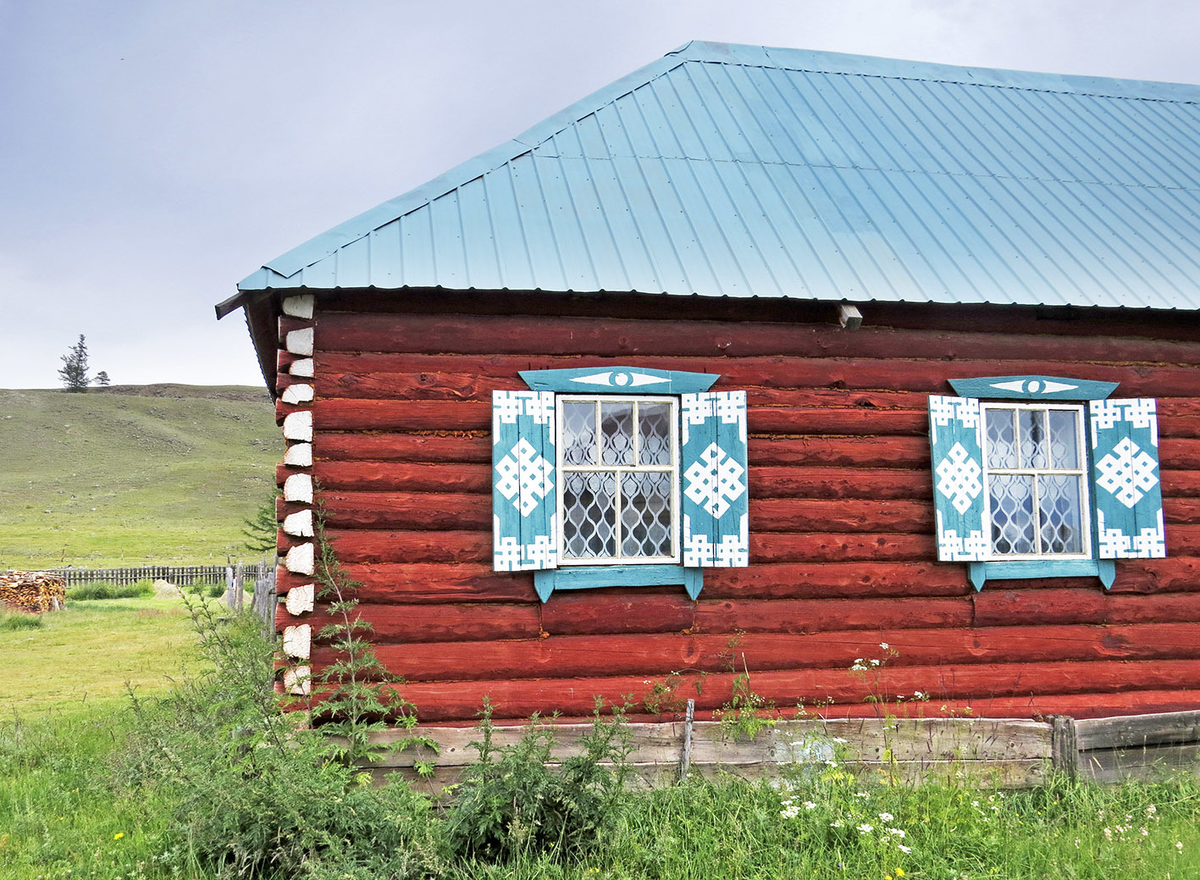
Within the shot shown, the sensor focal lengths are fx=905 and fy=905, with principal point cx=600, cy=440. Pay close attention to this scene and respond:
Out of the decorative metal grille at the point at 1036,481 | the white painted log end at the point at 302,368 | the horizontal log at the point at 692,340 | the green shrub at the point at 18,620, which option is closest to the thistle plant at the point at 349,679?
the white painted log end at the point at 302,368

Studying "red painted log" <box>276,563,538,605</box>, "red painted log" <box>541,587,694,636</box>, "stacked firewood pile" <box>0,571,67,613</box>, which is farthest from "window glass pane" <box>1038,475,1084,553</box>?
"stacked firewood pile" <box>0,571,67,613</box>

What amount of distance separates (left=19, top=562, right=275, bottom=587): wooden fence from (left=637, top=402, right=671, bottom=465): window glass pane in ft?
79.1

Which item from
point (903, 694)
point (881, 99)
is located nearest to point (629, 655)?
point (903, 694)

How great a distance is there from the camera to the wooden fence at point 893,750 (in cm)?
597

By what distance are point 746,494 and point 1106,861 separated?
10.2ft

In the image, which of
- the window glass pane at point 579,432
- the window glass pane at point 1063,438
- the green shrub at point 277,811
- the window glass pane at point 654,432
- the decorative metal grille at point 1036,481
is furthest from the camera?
the window glass pane at point 1063,438

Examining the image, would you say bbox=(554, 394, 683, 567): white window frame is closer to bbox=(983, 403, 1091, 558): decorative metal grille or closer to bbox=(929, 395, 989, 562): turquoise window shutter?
bbox=(929, 395, 989, 562): turquoise window shutter

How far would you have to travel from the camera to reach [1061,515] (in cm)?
746

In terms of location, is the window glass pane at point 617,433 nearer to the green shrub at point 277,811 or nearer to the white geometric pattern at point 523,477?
the white geometric pattern at point 523,477

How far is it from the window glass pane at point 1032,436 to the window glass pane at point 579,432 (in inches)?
139

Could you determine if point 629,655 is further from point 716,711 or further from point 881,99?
point 881,99

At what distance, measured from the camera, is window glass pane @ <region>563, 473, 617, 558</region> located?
265 inches

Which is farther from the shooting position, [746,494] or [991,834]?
[746,494]

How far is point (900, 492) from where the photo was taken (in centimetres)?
723
